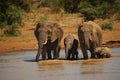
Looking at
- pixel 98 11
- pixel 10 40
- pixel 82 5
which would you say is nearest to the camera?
pixel 10 40

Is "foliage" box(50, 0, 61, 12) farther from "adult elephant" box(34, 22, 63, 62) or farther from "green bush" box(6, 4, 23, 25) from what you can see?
"adult elephant" box(34, 22, 63, 62)

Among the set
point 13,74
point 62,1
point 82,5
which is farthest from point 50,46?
point 62,1

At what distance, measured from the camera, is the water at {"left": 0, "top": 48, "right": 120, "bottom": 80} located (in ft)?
44.7

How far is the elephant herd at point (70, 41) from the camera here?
1927cm

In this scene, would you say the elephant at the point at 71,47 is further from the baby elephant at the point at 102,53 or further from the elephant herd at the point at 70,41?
the baby elephant at the point at 102,53

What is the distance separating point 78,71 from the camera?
1488cm

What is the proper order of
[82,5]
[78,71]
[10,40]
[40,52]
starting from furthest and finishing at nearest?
[82,5]
[10,40]
[40,52]
[78,71]

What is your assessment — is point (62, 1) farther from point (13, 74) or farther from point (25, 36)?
point (13, 74)

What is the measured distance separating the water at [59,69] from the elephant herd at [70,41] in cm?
63

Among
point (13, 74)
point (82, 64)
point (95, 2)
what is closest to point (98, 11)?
point (95, 2)

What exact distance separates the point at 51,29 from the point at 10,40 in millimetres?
9078

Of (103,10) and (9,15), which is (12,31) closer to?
(9,15)

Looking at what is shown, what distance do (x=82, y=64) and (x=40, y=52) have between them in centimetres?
252

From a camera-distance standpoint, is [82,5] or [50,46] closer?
[50,46]
